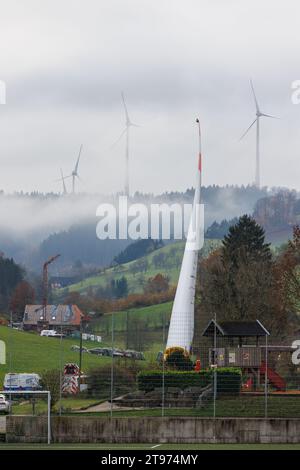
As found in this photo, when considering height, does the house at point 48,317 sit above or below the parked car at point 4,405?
above

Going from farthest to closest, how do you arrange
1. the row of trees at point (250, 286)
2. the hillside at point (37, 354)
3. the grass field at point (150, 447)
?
the row of trees at point (250, 286) < the hillside at point (37, 354) < the grass field at point (150, 447)

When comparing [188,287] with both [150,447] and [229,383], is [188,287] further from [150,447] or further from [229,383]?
[150,447]

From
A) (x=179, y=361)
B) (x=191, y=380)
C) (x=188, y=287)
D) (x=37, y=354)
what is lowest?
(x=191, y=380)

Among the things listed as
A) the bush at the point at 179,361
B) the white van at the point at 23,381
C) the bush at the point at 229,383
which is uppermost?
the bush at the point at 179,361

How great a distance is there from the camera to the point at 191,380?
49094mm

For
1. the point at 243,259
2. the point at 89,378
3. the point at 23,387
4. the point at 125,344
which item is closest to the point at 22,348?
the point at 243,259

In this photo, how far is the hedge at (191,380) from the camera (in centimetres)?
4703

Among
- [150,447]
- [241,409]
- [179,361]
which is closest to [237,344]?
[179,361]

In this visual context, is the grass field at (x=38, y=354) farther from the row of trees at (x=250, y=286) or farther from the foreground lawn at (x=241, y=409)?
the foreground lawn at (x=241, y=409)

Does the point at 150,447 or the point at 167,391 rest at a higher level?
the point at 167,391

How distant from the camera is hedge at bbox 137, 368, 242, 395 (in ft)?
154

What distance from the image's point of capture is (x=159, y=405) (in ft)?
160

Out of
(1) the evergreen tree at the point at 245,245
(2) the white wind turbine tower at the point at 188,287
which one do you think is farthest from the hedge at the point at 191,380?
(1) the evergreen tree at the point at 245,245
